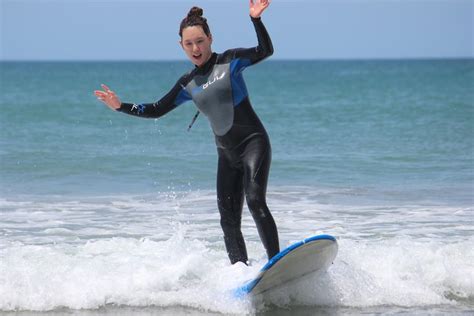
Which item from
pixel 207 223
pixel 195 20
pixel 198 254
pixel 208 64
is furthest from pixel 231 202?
pixel 207 223

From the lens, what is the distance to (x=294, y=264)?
19.9 ft

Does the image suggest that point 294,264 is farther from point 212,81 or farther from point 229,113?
point 212,81

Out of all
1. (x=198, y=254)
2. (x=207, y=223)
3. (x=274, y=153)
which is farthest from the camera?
(x=274, y=153)

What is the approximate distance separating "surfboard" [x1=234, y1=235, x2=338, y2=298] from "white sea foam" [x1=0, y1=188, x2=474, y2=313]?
119 millimetres

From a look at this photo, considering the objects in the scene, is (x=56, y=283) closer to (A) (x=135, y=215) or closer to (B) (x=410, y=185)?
(A) (x=135, y=215)

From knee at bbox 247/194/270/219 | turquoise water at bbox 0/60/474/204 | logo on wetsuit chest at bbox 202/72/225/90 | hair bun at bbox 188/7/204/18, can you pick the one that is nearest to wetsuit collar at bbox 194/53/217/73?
logo on wetsuit chest at bbox 202/72/225/90

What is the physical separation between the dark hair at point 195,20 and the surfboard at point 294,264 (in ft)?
5.18

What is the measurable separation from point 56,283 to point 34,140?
13.1 m

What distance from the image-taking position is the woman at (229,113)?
6.12 meters

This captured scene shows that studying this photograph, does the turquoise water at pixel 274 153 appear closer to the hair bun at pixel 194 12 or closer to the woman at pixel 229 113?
the woman at pixel 229 113

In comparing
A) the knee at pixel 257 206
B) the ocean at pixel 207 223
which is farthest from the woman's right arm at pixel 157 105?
the ocean at pixel 207 223

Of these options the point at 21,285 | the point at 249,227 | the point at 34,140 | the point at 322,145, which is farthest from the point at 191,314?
the point at 34,140

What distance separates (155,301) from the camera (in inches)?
254

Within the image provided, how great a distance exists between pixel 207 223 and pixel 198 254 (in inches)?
82.8
